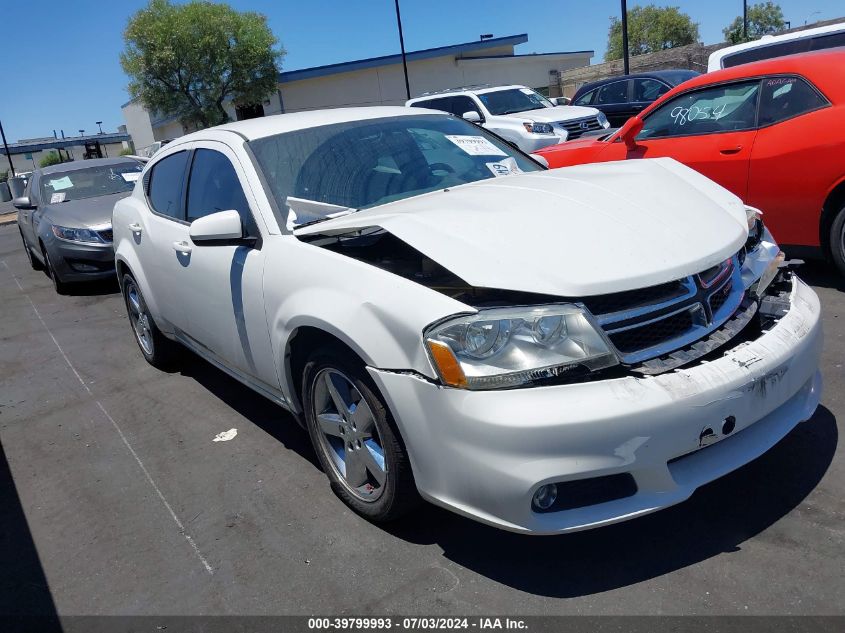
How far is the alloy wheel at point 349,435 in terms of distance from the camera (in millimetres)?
2744

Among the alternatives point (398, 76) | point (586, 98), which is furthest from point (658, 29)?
point (586, 98)

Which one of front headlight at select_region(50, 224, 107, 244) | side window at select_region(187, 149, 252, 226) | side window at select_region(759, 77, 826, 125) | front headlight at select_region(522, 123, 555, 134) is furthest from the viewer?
front headlight at select_region(522, 123, 555, 134)

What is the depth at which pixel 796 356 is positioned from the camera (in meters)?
2.55

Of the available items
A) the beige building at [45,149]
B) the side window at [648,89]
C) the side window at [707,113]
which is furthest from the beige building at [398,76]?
the beige building at [45,149]

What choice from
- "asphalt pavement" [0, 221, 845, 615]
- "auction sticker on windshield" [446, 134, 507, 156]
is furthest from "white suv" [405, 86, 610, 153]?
"asphalt pavement" [0, 221, 845, 615]

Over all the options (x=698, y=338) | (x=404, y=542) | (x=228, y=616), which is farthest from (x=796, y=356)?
(x=228, y=616)

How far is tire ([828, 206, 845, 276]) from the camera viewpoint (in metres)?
4.59

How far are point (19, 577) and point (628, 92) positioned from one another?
14658 mm

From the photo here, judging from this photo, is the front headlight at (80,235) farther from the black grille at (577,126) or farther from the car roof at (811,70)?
the black grille at (577,126)

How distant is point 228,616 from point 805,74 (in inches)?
193

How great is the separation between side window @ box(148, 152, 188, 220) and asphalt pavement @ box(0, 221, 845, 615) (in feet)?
4.33

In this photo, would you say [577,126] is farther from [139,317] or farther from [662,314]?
[662,314]

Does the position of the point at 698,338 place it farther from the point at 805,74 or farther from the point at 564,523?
the point at 805,74

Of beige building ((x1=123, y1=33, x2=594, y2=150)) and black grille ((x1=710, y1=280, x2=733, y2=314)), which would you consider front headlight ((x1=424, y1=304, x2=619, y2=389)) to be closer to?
black grille ((x1=710, y1=280, x2=733, y2=314))
